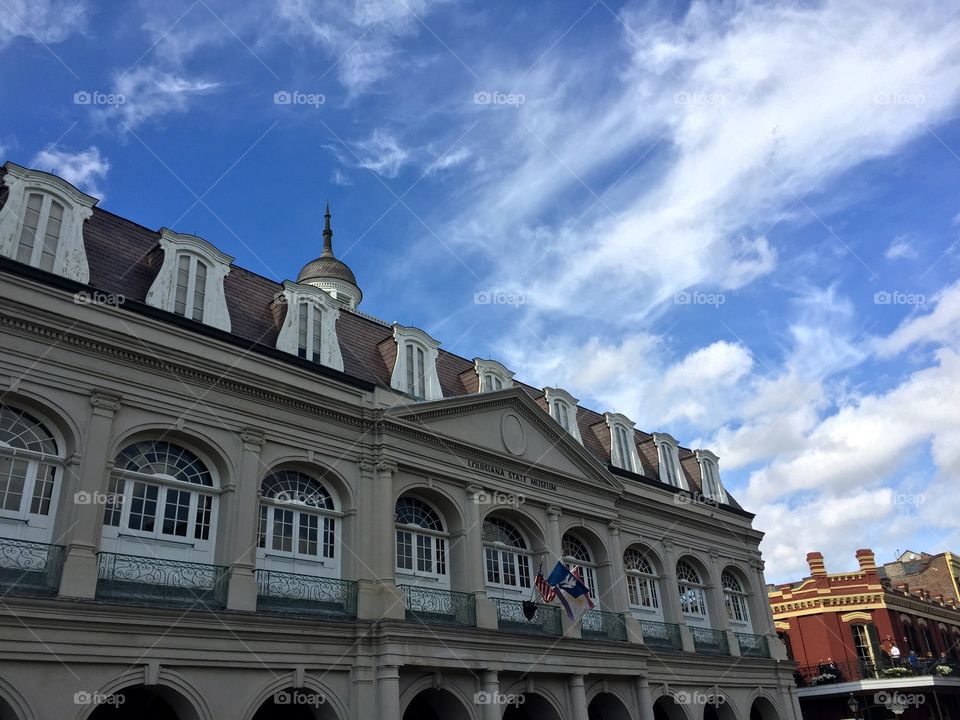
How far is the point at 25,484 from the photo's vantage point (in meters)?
A: 14.2

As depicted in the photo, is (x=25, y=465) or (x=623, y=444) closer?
(x=25, y=465)

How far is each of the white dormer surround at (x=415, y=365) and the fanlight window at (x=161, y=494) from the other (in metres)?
6.07

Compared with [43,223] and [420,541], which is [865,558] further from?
[43,223]

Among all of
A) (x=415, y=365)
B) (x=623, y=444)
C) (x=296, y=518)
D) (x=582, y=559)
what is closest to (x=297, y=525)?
(x=296, y=518)

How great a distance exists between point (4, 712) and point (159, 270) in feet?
29.2

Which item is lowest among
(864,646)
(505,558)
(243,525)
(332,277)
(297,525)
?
(864,646)

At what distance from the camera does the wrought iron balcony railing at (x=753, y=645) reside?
28386 millimetres

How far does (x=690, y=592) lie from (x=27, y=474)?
21796 millimetres

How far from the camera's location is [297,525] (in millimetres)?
17734

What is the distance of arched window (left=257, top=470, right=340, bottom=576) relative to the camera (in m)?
17.2

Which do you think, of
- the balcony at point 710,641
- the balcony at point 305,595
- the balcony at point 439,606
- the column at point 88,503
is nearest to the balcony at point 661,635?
the balcony at point 710,641

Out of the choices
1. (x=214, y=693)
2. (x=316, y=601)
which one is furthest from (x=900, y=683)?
(x=214, y=693)

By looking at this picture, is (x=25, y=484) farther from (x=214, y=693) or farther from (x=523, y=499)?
(x=523, y=499)

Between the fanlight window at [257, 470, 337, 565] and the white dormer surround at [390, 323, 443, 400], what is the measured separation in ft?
12.8
